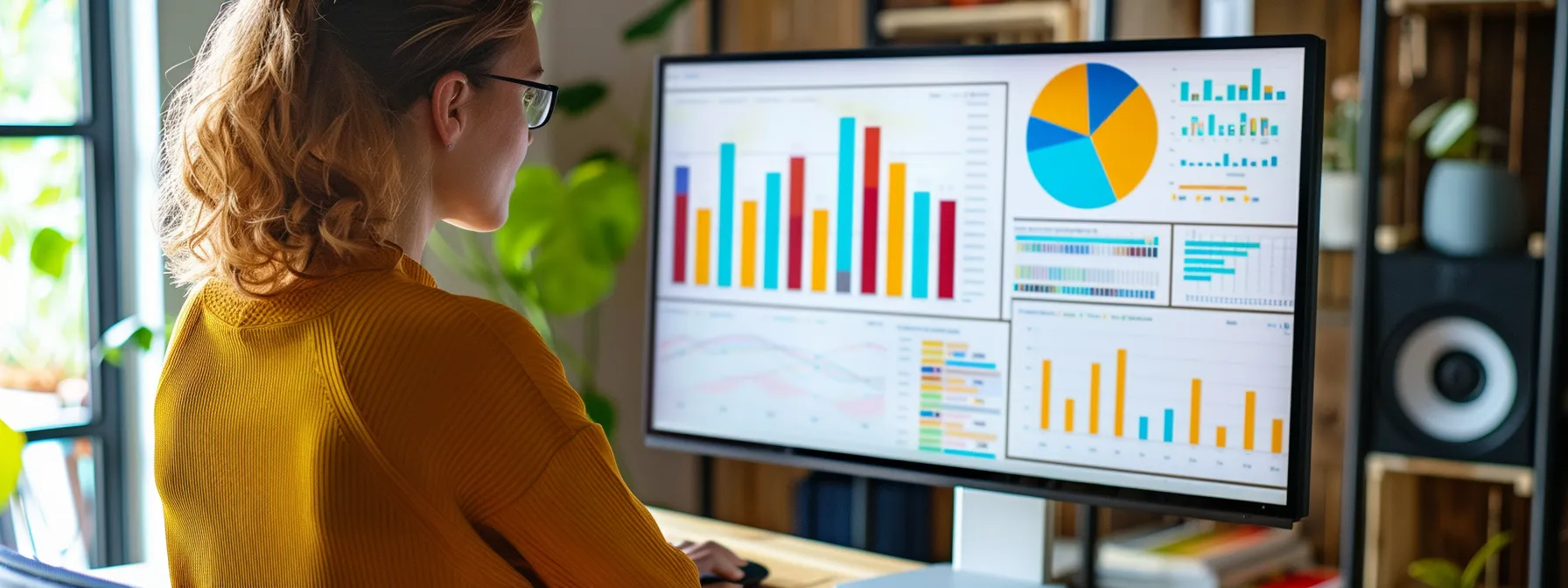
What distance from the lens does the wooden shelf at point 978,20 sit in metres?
2.62

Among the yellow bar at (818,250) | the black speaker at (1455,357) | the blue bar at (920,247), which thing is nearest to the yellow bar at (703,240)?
the yellow bar at (818,250)

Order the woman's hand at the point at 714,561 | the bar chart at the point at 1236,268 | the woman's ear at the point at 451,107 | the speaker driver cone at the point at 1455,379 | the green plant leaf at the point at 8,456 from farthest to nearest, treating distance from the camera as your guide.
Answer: the speaker driver cone at the point at 1455,379 < the green plant leaf at the point at 8,456 < the woman's hand at the point at 714,561 < the bar chart at the point at 1236,268 < the woman's ear at the point at 451,107

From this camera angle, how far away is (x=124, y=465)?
7.02ft

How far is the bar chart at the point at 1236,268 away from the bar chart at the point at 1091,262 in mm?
15

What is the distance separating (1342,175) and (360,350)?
2148 millimetres

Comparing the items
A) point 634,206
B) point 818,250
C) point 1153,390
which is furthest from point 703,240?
point 634,206

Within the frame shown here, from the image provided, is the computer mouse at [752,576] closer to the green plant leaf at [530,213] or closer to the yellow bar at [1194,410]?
the yellow bar at [1194,410]

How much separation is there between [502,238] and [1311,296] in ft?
5.06

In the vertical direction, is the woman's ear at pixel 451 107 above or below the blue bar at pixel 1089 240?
above

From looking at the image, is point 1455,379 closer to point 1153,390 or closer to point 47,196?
point 1153,390

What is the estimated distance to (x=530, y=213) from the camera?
2279mm

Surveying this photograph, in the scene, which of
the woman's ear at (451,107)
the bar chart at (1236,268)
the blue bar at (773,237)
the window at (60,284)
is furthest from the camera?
the window at (60,284)

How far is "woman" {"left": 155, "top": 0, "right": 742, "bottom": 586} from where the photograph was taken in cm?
78

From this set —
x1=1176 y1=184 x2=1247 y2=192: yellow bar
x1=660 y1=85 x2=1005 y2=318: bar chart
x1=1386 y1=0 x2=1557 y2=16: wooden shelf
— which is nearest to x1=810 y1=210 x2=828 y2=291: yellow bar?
x1=660 y1=85 x2=1005 y2=318: bar chart
